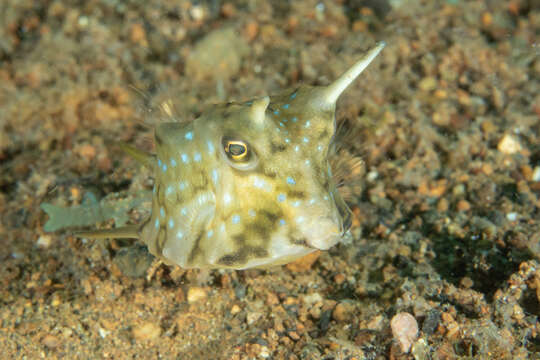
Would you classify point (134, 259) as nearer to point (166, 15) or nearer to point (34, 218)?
point (34, 218)

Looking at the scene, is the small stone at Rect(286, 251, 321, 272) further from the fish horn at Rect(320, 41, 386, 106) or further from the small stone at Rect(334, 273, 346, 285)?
the fish horn at Rect(320, 41, 386, 106)

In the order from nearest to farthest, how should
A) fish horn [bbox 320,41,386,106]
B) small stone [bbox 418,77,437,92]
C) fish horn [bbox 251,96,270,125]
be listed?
1. fish horn [bbox 251,96,270,125]
2. fish horn [bbox 320,41,386,106]
3. small stone [bbox 418,77,437,92]

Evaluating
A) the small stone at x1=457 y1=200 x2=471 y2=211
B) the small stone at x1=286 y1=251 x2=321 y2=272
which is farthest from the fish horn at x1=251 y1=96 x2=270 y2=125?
the small stone at x1=457 y1=200 x2=471 y2=211

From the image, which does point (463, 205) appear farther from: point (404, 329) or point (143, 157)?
point (143, 157)

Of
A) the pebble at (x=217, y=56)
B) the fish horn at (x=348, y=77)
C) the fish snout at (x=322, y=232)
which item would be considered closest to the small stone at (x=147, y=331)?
the fish snout at (x=322, y=232)

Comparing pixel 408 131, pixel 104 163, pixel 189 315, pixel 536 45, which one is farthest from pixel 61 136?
pixel 536 45

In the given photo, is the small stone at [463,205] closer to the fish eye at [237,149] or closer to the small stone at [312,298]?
the small stone at [312,298]

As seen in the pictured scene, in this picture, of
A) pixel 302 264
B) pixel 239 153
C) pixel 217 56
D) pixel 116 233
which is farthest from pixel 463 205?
pixel 217 56
